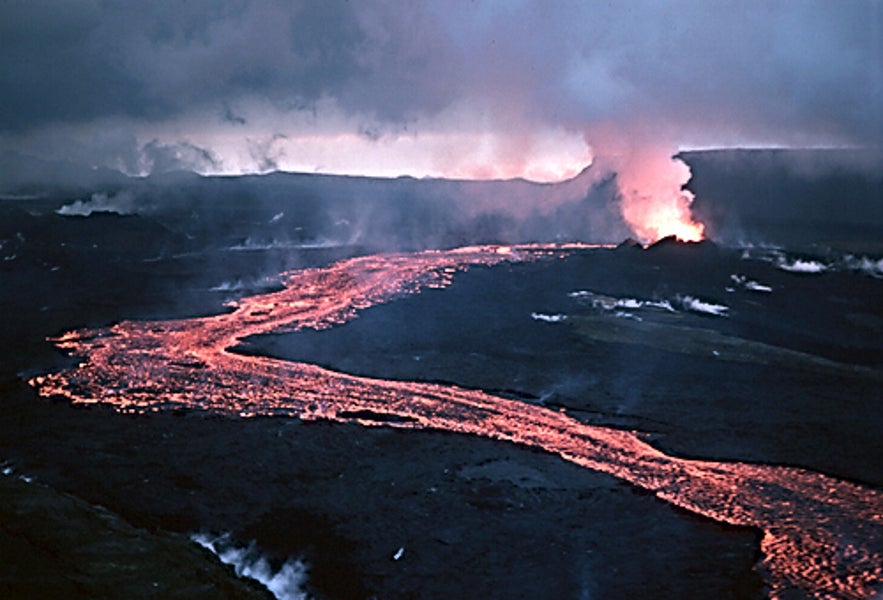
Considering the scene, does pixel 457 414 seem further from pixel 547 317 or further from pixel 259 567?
pixel 547 317

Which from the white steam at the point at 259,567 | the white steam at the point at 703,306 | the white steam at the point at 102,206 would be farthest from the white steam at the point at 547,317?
the white steam at the point at 102,206

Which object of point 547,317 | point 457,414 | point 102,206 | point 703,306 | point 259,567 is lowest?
→ point 259,567

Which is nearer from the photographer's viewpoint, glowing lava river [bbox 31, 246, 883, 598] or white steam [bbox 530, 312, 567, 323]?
glowing lava river [bbox 31, 246, 883, 598]

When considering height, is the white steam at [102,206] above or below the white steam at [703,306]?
above

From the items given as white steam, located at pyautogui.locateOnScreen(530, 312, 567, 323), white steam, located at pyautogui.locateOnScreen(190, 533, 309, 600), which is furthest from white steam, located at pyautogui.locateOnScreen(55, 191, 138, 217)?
white steam, located at pyautogui.locateOnScreen(190, 533, 309, 600)

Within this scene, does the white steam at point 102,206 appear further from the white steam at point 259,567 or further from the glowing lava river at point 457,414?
the white steam at point 259,567

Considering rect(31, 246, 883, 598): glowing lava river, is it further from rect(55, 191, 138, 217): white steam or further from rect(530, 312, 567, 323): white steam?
rect(55, 191, 138, 217): white steam

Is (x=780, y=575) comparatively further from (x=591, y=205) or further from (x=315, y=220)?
(x=315, y=220)

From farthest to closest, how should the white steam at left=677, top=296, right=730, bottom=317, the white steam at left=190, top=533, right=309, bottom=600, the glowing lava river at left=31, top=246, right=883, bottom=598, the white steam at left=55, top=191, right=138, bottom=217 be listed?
the white steam at left=55, top=191, right=138, bottom=217
the white steam at left=677, top=296, right=730, bottom=317
the glowing lava river at left=31, top=246, right=883, bottom=598
the white steam at left=190, top=533, right=309, bottom=600

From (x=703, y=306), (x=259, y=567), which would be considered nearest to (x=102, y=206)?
(x=703, y=306)
